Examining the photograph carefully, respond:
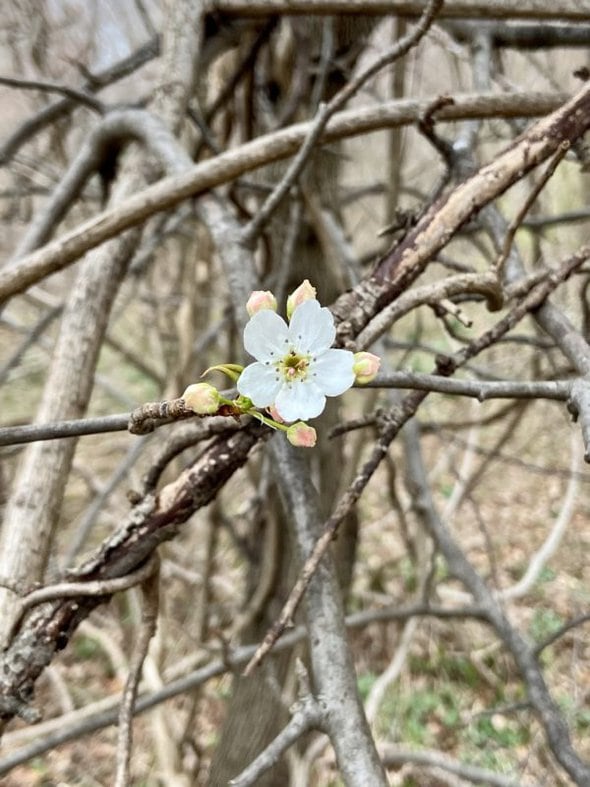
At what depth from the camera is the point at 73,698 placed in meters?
3.84

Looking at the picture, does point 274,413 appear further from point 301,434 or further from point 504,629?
point 504,629

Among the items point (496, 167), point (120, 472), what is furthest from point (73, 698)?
point (496, 167)

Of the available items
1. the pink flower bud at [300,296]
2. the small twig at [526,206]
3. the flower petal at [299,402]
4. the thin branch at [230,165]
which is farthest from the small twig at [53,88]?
the flower petal at [299,402]

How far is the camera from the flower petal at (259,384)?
62 centimetres

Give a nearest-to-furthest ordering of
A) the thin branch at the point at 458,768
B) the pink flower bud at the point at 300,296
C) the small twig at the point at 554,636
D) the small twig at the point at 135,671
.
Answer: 1. the pink flower bud at the point at 300,296
2. the small twig at the point at 135,671
3. the small twig at the point at 554,636
4. the thin branch at the point at 458,768

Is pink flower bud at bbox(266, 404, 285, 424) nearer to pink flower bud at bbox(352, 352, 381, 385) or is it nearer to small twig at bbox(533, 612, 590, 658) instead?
pink flower bud at bbox(352, 352, 381, 385)

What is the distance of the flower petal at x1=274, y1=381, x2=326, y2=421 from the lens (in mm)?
630

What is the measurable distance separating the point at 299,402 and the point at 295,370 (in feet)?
0.12

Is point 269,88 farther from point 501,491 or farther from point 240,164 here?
point 501,491

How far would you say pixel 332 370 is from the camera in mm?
660

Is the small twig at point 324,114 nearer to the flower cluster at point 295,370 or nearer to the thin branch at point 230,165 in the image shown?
the thin branch at point 230,165

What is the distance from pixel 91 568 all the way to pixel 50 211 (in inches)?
40.0

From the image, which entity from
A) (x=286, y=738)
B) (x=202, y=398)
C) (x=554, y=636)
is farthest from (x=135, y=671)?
(x=554, y=636)

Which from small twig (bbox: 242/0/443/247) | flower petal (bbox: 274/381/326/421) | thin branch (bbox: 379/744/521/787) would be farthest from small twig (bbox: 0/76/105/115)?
thin branch (bbox: 379/744/521/787)
